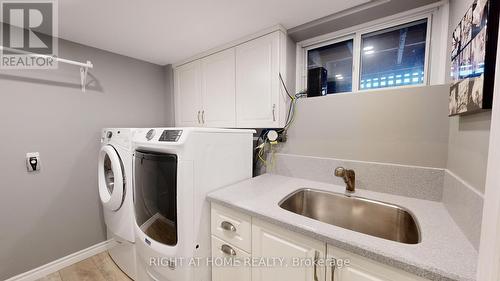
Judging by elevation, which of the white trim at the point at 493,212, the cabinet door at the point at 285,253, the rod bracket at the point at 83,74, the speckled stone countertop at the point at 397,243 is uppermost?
the rod bracket at the point at 83,74

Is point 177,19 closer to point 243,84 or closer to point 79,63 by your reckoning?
point 243,84

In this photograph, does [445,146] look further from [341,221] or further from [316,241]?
[316,241]

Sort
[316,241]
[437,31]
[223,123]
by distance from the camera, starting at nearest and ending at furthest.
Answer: [316,241] < [437,31] < [223,123]

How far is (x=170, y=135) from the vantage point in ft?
3.80

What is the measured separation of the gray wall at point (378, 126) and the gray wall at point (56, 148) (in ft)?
6.43

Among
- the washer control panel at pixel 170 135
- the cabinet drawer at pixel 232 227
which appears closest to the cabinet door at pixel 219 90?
the washer control panel at pixel 170 135

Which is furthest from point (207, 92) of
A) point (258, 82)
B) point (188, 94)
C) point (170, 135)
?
point (170, 135)

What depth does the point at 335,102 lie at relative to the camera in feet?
4.81

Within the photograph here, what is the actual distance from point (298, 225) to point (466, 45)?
1.03 m

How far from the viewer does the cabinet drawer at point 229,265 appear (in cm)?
108

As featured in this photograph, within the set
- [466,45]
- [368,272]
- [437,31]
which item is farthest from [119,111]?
[437,31]

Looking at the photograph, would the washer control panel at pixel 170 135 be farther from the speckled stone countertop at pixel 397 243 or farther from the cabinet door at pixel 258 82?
the cabinet door at pixel 258 82

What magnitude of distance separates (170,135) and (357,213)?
128 cm

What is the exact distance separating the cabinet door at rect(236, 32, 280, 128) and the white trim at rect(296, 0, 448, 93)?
12.5 inches
